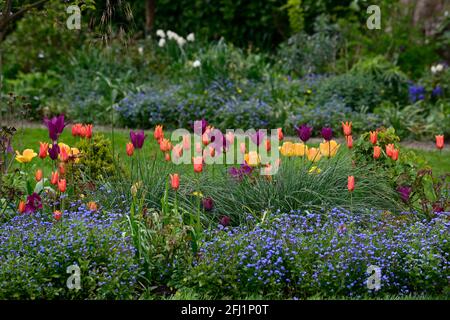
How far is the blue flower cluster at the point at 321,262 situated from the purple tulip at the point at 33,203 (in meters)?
1.28

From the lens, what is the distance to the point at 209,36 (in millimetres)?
15711

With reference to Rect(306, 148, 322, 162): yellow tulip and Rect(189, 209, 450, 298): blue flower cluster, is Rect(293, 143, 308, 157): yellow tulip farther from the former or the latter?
Rect(189, 209, 450, 298): blue flower cluster

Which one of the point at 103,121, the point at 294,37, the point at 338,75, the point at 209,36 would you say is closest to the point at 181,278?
the point at 103,121

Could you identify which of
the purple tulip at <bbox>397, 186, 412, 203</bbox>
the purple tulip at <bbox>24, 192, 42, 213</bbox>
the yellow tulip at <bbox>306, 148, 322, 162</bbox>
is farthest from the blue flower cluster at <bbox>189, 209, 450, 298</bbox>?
the purple tulip at <bbox>24, 192, 42, 213</bbox>

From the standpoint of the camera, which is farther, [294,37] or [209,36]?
[209,36]

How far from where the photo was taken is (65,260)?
4.93 meters

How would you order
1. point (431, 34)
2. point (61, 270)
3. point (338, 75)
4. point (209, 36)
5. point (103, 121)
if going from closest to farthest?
point (61, 270) < point (103, 121) < point (338, 75) < point (431, 34) < point (209, 36)

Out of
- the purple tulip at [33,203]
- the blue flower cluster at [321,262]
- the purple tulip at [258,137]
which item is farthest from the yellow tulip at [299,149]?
the purple tulip at [33,203]

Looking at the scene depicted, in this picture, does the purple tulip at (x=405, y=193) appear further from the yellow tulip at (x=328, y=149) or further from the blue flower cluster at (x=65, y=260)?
the blue flower cluster at (x=65, y=260)

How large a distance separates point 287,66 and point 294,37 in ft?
2.51

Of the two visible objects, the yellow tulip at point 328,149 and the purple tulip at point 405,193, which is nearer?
the purple tulip at point 405,193

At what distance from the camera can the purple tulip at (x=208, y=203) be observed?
582 cm

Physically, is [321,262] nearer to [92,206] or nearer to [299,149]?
[299,149]

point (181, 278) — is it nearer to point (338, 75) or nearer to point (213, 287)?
point (213, 287)
